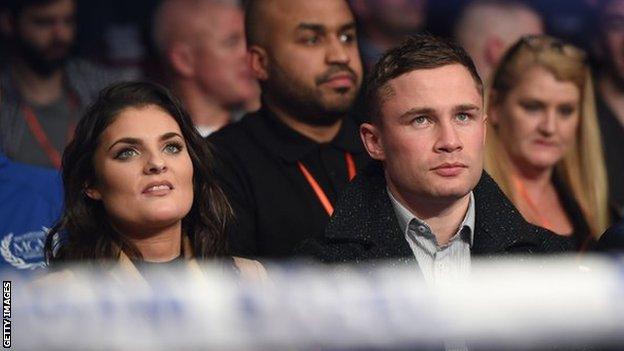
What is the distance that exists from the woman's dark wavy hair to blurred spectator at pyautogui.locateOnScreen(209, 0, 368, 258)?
0.34m

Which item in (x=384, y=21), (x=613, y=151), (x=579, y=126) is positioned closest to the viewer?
(x=579, y=126)

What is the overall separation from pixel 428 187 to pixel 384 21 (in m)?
1.47

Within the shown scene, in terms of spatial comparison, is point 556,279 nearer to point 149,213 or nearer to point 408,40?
point 408,40

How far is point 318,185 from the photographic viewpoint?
3.43m

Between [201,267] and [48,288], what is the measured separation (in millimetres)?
334

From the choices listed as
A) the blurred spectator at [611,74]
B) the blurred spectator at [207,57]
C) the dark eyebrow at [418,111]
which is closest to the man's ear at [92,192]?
the dark eyebrow at [418,111]

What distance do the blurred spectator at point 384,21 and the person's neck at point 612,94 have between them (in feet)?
1.95

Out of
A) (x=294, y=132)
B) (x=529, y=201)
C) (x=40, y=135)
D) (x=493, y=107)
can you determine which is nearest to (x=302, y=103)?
(x=294, y=132)

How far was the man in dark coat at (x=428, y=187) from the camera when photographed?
273 cm

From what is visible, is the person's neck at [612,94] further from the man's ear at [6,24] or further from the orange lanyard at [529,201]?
the man's ear at [6,24]

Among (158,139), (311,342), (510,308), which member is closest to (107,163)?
(158,139)

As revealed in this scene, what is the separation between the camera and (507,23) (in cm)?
412

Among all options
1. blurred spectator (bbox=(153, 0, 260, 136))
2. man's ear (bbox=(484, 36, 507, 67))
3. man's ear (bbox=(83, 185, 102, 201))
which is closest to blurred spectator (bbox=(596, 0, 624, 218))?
man's ear (bbox=(484, 36, 507, 67))

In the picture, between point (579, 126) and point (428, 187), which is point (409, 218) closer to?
point (428, 187)
